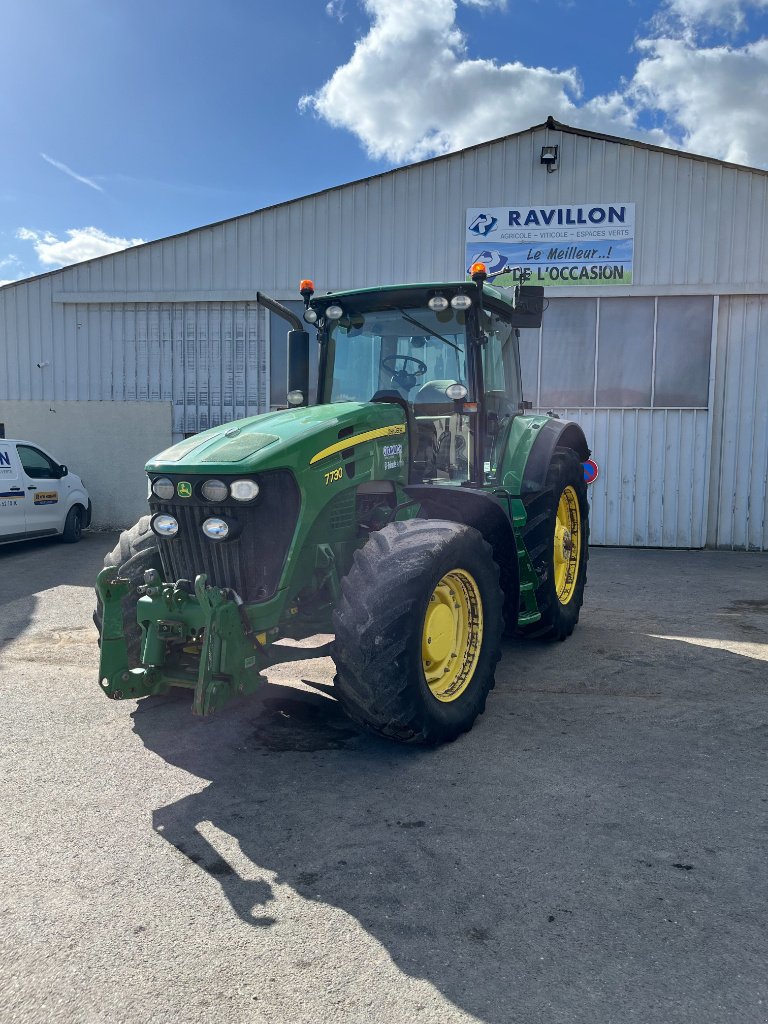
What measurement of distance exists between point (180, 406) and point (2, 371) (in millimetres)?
3447

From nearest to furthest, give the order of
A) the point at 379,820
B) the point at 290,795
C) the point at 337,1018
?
the point at 337,1018
the point at 379,820
the point at 290,795

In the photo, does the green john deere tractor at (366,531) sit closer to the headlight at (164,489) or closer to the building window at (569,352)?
the headlight at (164,489)

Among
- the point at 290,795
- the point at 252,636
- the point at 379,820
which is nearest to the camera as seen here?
the point at 379,820

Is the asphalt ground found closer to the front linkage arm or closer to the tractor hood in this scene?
the front linkage arm

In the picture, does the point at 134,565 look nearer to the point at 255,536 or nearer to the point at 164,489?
the point at 164,489

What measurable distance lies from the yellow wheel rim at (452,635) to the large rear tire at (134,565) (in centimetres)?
161

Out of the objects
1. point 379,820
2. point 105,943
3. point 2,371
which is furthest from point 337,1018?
point 2,371

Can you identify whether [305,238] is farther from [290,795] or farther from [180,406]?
[290,795]

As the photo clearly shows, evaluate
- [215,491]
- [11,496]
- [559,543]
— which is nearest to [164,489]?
[215,491]

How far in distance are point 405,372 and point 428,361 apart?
6.6 inches

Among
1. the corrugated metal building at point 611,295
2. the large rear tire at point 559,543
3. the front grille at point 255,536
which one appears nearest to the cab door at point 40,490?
the corrugated metal building at point 611,295

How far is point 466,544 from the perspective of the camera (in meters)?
4.27

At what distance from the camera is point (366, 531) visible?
470 centimetres

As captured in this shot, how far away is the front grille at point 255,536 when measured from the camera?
402cm
